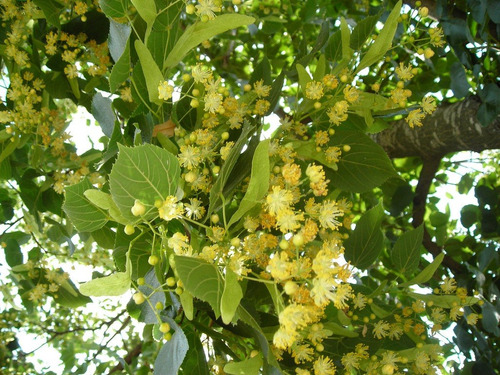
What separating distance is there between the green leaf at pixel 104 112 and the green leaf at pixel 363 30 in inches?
22.7

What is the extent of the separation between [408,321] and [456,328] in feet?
1.87

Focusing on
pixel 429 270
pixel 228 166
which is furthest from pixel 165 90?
pixel 429 270

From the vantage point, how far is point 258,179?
0.72 metres

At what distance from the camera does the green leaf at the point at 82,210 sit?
Result: 83 cm

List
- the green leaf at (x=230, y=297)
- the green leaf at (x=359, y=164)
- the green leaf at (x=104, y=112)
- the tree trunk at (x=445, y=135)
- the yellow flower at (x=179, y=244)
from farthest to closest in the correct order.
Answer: the tree trunk at (x=445, y=135) < the green leaf at (x=359, y=164) < the green leaf at (x=104, y=112) < the yellow flower at (x=179, y=244) < the green leaf at (x=230, y=297)

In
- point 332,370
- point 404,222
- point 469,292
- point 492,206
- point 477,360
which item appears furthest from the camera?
point 404,222

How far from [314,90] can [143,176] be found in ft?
1.38

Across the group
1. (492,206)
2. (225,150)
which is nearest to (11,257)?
(225,150)

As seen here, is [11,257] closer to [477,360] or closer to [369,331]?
[369,331]

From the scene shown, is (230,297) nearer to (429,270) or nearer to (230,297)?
(230,297)

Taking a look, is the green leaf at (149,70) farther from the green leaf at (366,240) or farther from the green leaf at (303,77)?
the green leaf at (366,240)

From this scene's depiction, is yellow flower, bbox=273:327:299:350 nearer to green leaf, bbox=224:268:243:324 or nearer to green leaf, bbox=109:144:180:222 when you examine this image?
green leaf, bbox=224:268:243:324

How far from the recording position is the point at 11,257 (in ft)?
5.50

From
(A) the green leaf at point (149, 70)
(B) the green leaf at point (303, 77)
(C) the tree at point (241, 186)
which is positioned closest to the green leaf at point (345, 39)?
(C) the tree at point (241, 186)
